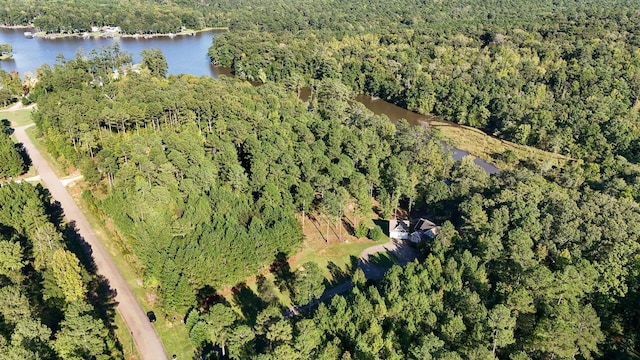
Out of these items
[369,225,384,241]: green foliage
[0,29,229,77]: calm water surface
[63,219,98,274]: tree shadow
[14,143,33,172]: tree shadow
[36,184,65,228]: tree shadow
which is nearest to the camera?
[63,219,98,274]: tree shadow

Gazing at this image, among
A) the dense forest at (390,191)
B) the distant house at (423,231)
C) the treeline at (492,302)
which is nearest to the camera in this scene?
the treeline at (492,302)

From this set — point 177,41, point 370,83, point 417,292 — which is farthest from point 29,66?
point 417,292

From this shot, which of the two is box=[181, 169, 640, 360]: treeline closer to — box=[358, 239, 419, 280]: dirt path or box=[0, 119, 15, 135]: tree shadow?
box=[358, 239, 419, 280]: dirt path

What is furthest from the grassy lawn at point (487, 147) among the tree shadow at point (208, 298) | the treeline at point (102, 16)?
the treeline at point (102, 16)

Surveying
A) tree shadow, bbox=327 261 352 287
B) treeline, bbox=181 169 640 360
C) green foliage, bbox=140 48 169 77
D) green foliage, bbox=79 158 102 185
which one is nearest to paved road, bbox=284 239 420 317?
tree shadow, bbox=327 261 352 287

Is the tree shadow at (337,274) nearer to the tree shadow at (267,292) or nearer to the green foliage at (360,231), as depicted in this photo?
the green foliage at (360,231)

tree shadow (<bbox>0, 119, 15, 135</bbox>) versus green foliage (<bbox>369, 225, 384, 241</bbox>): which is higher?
tree shadow (<bbox>0, 119, 15, 135</bbox>)
